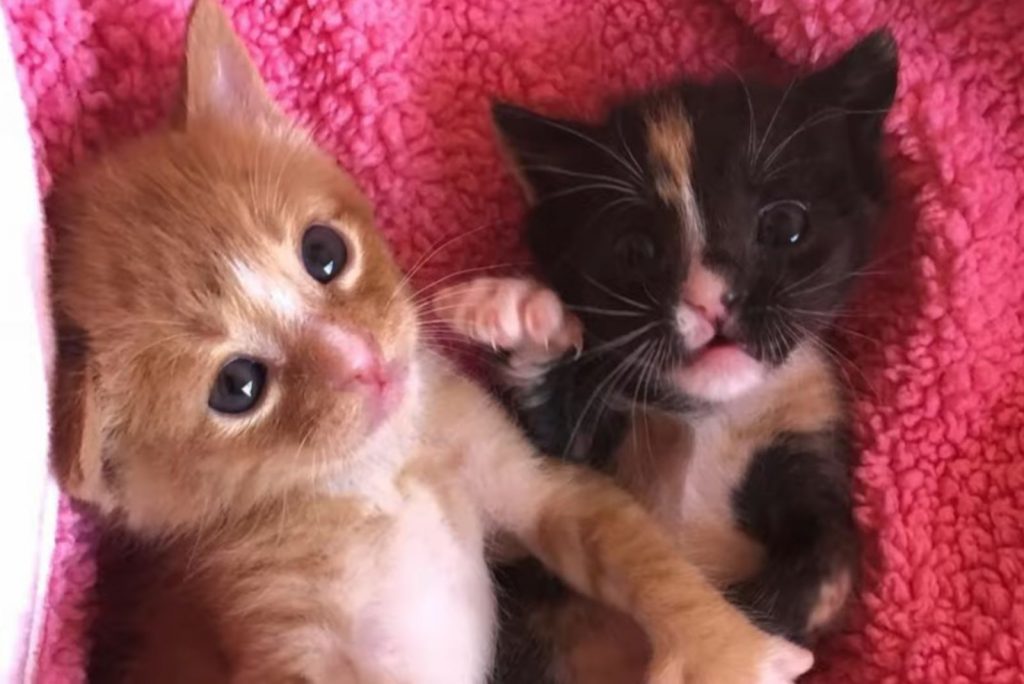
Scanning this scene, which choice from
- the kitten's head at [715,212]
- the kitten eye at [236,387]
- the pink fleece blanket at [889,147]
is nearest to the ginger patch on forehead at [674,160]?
the kitten's head at [715,212]

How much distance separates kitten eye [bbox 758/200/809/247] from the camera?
1.42 metres

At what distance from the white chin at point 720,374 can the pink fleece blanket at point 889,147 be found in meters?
0.21

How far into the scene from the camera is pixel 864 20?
5.19ft

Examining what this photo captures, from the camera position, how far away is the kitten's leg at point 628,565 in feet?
4.30

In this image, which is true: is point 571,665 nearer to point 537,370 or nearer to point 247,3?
point 537,370

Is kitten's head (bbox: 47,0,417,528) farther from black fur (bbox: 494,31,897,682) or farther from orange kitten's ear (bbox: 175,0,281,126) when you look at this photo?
black fur (bbox: 494,31,897,682)

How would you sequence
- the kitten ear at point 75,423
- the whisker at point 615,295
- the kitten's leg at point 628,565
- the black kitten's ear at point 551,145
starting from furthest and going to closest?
1. the black kitten's ear at point 551,145
2. the whisker at point 615,295
3. the kitten's leg at point 628,565
4. the kitten ear at point 75,423

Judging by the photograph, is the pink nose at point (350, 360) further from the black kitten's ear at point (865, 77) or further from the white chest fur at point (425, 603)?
the black kitten's ear at point (865, 77)

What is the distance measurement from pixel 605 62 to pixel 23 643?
1.01 metres

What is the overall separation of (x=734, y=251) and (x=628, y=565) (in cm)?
34

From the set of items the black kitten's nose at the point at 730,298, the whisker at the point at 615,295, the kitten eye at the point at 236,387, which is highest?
the kitten eye at the point at 236,387

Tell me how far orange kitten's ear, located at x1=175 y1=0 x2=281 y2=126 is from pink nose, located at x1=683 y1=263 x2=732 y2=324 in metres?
0.50

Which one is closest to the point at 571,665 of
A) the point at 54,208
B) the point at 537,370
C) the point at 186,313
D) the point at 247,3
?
the point at 537,370

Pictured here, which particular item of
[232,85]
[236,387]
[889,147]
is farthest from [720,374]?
[232,85]
